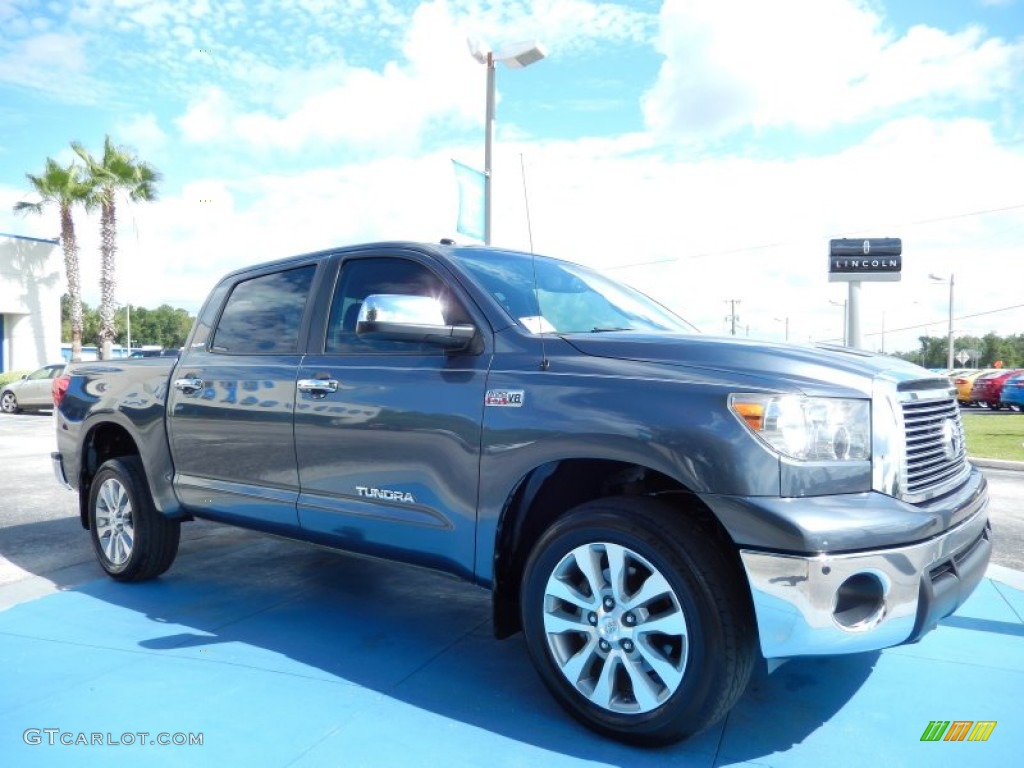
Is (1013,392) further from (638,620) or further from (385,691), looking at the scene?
(385,691)

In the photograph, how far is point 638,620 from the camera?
2.78 m

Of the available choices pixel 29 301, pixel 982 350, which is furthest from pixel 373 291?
pixel 982 350

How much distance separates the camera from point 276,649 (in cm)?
380

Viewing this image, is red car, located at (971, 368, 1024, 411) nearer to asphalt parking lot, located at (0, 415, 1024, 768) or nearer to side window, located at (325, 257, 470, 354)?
asphalt parking lot, located at (0, 415, 1024, 768)

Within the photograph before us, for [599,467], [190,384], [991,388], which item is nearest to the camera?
[599,467]

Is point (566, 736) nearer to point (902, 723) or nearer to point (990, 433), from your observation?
point (902, 723)

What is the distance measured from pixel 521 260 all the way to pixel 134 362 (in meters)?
2.61

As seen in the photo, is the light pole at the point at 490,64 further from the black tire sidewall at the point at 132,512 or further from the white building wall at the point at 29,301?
the white building wall at the point at 29,301

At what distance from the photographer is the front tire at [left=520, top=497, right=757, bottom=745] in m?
2.62

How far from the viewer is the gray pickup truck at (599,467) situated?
101 inches

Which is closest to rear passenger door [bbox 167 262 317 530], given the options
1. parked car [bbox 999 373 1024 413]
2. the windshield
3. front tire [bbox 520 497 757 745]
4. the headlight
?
the windshield

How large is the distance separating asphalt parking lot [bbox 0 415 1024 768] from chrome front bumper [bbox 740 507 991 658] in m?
0.54

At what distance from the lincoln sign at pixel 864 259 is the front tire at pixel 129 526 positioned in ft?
34.2

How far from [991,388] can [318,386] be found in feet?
86.7
